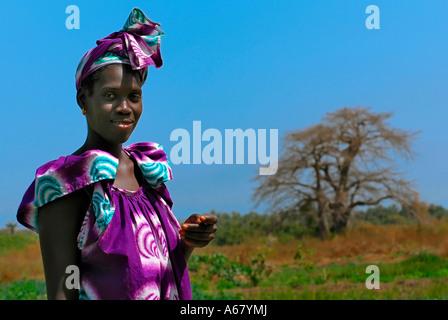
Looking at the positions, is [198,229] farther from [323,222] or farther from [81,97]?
[323,222]

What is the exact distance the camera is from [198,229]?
1969 mm

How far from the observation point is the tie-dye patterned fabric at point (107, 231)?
1.77 metres

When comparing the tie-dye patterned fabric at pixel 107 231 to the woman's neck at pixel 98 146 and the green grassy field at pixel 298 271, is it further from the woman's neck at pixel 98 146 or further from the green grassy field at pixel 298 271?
the green grassy field at pixel 298 271

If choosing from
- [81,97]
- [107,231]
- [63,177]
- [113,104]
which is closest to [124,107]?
[113,104]

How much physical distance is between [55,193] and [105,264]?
0.98 feet

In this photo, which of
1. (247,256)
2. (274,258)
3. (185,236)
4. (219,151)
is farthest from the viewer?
(274,258)

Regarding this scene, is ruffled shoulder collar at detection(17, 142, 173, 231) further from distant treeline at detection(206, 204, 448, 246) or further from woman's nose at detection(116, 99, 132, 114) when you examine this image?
distant treeline at detection(206, 204, 448, 246)

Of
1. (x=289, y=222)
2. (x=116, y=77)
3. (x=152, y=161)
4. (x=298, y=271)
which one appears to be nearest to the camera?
(x=116, y=77)

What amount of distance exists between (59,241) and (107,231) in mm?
163

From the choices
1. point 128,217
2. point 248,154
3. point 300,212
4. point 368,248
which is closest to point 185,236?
point 128,217

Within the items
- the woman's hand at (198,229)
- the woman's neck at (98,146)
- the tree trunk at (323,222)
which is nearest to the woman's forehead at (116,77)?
the woman's neck at (98,146)

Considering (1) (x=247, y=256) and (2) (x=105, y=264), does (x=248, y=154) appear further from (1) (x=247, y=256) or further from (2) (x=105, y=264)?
(1) (x=247, y=256)

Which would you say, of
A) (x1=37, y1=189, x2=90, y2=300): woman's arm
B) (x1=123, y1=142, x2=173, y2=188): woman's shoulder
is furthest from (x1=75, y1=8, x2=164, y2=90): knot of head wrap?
(x1=37, y1=189, x2=90, y2=300): woman's arm
